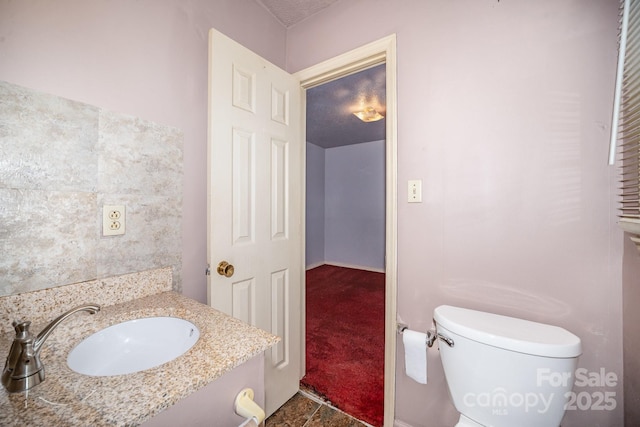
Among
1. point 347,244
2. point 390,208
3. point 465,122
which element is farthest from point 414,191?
point 347,244

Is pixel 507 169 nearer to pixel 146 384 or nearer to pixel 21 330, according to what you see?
pixel 146 384

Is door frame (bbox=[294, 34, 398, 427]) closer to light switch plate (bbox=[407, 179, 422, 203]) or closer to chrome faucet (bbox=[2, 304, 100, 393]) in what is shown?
light switch plate (bbox=[407, 179, 422, 203])

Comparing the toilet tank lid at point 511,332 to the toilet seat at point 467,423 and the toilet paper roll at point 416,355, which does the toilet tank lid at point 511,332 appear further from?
the toilet seat at point 467,423

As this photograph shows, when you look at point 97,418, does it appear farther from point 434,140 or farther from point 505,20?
point 505,20

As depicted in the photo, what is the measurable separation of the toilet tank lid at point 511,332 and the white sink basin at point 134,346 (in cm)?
92

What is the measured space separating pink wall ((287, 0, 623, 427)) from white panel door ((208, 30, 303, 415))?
25.9 inches

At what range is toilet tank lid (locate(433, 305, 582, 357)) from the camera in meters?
0.79

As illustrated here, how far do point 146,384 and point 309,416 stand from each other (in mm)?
1223

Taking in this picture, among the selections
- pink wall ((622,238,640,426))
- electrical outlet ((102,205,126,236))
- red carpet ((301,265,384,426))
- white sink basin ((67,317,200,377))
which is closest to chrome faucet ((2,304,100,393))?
white sink basin ((67,317,200,377))

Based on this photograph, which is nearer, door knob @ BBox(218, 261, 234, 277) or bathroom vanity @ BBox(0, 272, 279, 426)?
bathroom vanity @ BBox(0, 272, 279, 426)

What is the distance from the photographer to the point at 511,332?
0.88 m

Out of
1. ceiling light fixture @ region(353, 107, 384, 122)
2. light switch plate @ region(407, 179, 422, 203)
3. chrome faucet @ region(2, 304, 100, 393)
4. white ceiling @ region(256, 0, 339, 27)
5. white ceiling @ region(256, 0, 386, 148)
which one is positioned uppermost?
white ceiling @ region(256, 0, 386, 148)

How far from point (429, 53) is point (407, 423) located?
186cm

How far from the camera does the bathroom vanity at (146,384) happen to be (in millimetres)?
462
